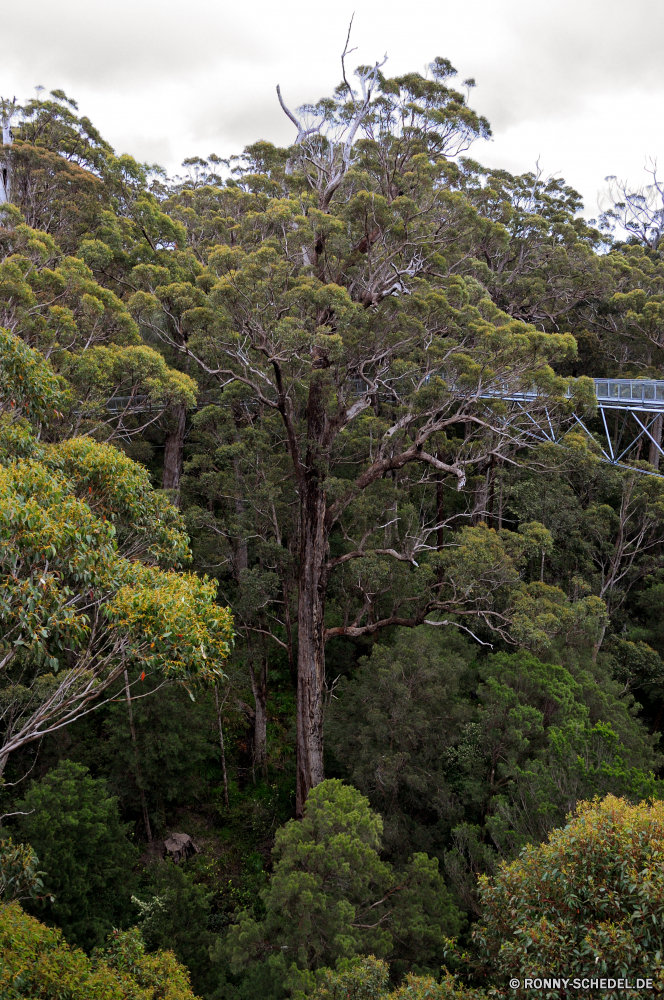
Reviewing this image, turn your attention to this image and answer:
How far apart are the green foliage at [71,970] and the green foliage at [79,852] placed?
362 cm

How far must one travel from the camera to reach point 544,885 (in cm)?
482

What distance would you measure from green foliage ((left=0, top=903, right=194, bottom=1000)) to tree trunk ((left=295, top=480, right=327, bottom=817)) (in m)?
5.25

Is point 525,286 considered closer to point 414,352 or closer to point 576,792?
point 414,352

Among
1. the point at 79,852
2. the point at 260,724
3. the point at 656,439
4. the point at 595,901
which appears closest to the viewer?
the point at 595,901

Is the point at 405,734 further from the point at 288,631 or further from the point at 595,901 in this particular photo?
the point at 595,901

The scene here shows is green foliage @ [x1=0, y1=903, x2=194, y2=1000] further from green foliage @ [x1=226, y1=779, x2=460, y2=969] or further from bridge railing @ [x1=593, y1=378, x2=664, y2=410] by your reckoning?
bridge railing @ [x1=593, y1=378, x2=664, y2=410]

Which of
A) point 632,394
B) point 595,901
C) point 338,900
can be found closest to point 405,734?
point 338,900

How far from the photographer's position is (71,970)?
5.57 m

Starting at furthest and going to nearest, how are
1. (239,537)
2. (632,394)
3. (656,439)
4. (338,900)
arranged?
(656,439)
(632,394)
(239,537)
(338,900)

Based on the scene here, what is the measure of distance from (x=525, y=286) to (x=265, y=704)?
17.0 m

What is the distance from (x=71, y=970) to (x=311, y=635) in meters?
6.67

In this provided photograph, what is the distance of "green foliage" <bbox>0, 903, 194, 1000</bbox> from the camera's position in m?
5.11

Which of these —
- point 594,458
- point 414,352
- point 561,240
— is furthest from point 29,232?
point 561,240

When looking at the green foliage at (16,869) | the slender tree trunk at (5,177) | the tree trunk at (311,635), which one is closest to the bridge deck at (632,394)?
the tree trunk at (311,635)
